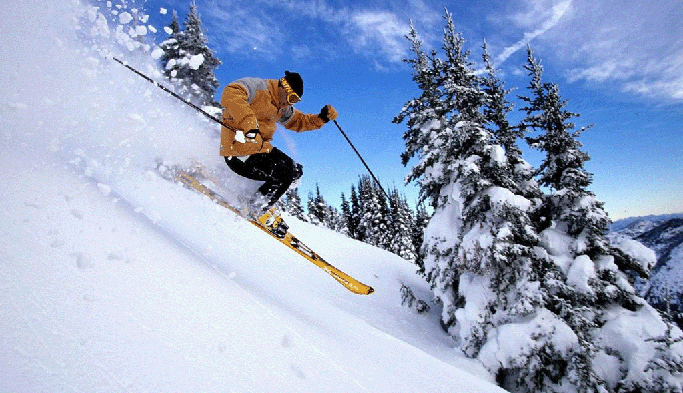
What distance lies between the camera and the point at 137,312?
2271 mm

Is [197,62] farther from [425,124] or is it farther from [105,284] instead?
[105,284]

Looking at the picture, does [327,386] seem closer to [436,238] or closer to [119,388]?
[119,388]

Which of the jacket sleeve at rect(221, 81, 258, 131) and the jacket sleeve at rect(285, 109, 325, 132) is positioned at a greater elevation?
the jacket sleeve at rect(285, 109, 325, 132)

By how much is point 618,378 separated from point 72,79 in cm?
1532

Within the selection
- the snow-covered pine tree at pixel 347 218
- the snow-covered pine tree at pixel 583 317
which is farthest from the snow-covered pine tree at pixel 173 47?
the snow-covered pine tree at pixel 347 218

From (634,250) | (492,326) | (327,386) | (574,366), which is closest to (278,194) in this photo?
(327,386)

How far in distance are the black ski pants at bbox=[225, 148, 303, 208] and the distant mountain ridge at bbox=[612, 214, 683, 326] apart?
155ft

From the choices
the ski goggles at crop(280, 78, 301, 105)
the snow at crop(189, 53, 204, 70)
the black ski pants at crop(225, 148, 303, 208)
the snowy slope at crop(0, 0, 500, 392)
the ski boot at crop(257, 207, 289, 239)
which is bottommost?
the snowy slope at crop(0, 0, 500, 392)

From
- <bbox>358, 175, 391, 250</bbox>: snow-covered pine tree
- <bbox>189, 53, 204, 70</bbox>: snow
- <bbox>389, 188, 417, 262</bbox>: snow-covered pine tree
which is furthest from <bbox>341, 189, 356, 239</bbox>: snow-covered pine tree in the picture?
<bbox>189, 53, 204, 70</bbox>: snow

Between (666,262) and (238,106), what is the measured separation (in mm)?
84549

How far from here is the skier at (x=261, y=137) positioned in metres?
5.32

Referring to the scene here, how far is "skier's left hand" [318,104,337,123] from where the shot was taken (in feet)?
24.1

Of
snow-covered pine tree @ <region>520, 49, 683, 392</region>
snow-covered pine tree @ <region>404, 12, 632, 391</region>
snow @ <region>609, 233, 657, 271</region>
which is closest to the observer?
snow-covered pine tree @ <region>520, 49, 683, 392</region>

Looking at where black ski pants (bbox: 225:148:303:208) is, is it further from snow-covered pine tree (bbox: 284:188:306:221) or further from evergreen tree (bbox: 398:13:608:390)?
snow-covered pine tree (bbox: 284:188:306:221)
